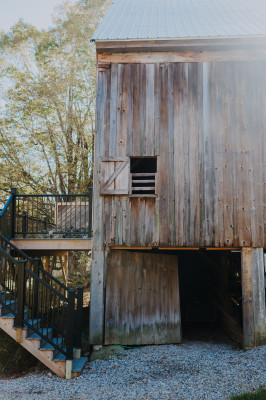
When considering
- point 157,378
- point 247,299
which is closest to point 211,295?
point 247,299

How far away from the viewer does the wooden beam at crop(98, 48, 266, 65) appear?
7.98 metres

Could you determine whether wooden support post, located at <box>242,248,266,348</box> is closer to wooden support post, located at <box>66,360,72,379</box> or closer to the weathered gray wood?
the weathered gray wood

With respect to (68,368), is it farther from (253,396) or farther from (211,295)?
(211,295)

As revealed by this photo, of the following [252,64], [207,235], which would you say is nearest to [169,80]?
[252,64]

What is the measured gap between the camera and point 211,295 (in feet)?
38.0

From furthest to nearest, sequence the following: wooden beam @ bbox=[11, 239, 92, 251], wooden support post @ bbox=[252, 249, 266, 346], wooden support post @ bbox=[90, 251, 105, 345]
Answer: wooden beam @ bbox=[11, 239, 92, 251]
wooden support post @ bbox=[90, 251, 105, 345]
wooden support post @ bbox=[252, 249, 266, 346]

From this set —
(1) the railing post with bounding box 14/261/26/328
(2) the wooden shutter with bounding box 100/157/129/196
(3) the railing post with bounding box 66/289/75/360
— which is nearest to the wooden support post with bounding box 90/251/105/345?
(3) the railing post with bounding box 66/289/75/360

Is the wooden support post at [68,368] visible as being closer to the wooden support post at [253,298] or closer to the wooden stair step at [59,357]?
the wooden stair step at [59,357]

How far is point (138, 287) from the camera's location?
8023mm

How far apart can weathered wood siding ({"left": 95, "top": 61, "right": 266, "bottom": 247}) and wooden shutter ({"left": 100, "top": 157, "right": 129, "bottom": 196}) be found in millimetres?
145

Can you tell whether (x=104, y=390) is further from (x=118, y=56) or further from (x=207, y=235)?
(x=118, y=56)

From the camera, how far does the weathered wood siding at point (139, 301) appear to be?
7738mm

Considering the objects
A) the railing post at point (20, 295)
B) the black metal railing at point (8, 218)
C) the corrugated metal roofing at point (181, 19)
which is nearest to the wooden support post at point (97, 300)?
the railing post at point (20, 295)

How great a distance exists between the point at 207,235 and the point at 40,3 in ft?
49.3
